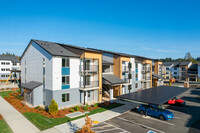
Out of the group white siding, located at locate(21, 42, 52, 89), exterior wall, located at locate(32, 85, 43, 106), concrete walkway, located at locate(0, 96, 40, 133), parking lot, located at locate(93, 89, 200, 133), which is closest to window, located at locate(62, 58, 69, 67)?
white siding, located at locate(21, 42, 52, 89)

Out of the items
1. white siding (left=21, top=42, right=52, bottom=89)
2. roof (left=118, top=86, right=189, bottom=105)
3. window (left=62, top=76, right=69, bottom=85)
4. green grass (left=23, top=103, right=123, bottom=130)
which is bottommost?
green grass (left=23, top=103, right=123, bottom=130)

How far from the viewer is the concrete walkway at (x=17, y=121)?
12.4 meters

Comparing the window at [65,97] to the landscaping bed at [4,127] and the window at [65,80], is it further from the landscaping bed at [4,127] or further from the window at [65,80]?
the landscaping bed at [4,127]

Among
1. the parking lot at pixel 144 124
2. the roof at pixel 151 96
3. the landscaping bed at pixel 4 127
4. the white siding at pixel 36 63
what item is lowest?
the parking lot at pixel 144 124

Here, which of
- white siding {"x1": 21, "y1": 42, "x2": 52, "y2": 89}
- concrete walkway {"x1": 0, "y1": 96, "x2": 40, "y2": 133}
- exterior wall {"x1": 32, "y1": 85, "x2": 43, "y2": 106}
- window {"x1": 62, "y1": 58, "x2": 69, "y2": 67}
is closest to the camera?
concrete walkway {"x1": 0, "y1": 96, "x2": 40, "y2": 133}

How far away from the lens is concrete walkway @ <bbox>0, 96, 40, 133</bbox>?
40.6 ft

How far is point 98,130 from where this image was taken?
1278 centimetres

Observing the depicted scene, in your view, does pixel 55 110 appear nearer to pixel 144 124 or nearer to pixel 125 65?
pixel 144 124

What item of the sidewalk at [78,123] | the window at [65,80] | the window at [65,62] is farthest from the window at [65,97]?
the sidewalk at [78,123]

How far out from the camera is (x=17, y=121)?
14344 mm

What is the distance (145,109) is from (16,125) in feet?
51.6

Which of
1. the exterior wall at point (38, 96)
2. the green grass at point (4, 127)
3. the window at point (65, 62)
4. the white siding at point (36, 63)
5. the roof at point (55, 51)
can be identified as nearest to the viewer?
the green grass at point (4, 127)

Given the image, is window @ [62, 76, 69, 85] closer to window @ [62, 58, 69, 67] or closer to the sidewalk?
window @ [62, 58, 69, 67]

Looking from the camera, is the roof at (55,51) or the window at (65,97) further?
the window at (65,97)
